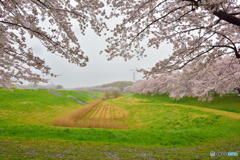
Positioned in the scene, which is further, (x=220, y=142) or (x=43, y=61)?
(x=220, y=142)

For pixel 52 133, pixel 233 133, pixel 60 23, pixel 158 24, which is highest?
pixel 158 24

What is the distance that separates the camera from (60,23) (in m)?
4.32

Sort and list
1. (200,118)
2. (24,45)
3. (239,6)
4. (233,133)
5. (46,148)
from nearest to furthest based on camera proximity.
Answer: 1. (24,45)
2. (239,6)
3. (46,148)
4. (233,133)
5. (200,118)

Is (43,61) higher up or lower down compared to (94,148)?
higher up

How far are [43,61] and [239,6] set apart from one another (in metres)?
7.16

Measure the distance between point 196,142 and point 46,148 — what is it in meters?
6.90

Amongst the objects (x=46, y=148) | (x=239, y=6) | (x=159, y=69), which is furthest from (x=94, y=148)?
(x=239, y=6)

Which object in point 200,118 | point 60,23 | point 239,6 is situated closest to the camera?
point 60,23

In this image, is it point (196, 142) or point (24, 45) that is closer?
point (24, 45)

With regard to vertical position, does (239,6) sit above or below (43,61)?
above

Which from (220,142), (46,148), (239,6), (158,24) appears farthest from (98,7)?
(220,142)

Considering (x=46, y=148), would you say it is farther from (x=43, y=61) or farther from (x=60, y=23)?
(x=60, y=23)

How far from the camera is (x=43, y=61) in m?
3.94

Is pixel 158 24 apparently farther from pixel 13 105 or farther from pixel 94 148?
pixel 13 105
